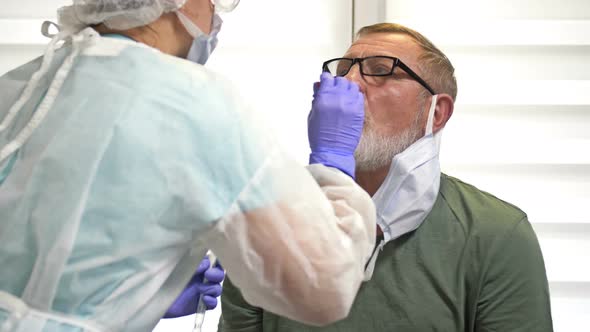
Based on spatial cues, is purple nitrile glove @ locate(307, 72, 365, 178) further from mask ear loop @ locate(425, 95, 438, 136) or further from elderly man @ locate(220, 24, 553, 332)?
mask ear loop @ locate(425, 95, 438, 136)

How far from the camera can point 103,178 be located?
2.85ft

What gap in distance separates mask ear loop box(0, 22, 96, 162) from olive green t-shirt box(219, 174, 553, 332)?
2.93 feet

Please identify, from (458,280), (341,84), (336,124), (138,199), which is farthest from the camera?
(458,280)

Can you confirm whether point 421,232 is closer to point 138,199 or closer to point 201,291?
point 201,291

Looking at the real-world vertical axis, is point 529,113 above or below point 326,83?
below

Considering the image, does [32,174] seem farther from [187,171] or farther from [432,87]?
[432,87]

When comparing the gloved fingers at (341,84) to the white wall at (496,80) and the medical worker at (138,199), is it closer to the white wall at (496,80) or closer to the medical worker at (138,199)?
the medical worker at (138,199)

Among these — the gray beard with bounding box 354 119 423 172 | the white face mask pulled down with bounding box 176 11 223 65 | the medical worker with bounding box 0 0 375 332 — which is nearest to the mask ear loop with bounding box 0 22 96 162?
the medical worker with bounding box 0 0 375 332

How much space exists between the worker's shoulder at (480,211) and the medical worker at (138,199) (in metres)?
0.71

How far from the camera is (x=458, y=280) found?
1.55 meters

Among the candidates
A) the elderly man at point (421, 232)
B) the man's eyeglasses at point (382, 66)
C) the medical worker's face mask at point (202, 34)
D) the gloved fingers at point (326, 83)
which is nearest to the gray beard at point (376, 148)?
the elderly man at point (421, 232)

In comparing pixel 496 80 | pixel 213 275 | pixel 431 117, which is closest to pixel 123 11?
pixel 213 275

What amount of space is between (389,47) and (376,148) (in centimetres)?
28

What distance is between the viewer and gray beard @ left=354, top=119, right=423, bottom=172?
1646mm
